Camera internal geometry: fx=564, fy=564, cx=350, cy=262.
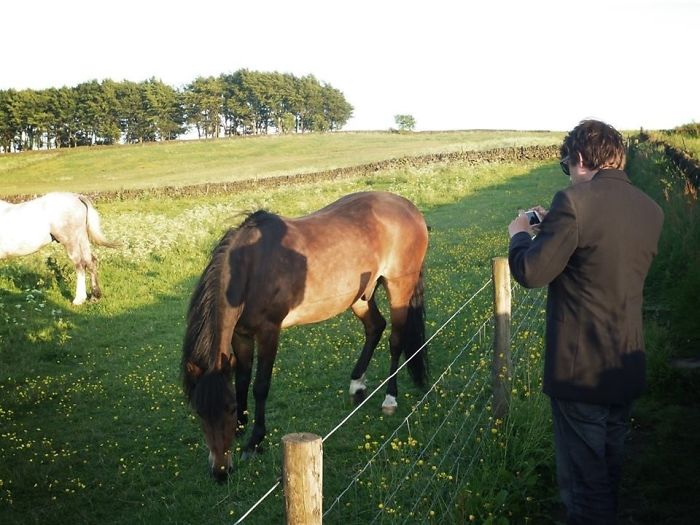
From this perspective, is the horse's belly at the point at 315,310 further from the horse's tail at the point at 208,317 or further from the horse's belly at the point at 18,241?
the horse's belly at the point at 18,241

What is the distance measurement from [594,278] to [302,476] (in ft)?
5.45

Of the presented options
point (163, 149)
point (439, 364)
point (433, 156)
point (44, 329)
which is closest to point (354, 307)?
point (439, 364)

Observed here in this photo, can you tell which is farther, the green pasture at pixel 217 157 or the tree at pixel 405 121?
the tree at pixel 405 121

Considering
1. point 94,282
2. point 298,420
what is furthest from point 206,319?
point 94,282

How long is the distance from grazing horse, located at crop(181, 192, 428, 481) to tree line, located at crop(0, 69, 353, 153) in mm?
86815

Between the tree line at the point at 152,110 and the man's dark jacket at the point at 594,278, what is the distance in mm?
90227

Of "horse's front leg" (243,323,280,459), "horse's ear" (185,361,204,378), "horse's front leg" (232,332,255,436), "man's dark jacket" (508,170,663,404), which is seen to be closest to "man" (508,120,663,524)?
"man's dark jacket" (508,170,663,404)

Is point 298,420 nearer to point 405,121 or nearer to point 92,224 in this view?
point 92,224

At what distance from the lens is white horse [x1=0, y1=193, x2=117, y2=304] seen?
1077cm

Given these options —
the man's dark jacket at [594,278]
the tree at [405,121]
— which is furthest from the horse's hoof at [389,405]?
the tree at [405,121]

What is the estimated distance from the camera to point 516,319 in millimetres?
A: 7105

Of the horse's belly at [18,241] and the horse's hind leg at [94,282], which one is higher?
the horse's belly at [18,241]

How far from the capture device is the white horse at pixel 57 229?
1077cm

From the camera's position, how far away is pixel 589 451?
284cm
